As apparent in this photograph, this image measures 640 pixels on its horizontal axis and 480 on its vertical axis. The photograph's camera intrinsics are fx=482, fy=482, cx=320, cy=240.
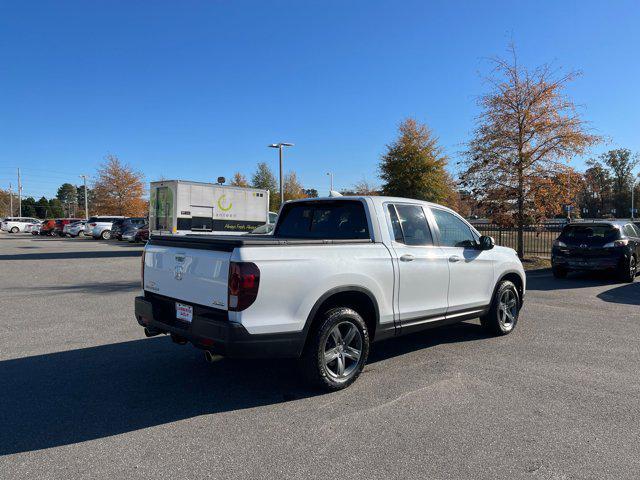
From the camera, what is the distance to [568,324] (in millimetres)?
7258

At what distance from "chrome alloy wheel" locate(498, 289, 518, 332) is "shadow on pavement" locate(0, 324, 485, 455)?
1.21 m

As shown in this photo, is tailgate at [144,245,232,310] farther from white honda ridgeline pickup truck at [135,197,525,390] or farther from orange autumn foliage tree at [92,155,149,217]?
orange autumn foliage tree at [92,155,149,217]

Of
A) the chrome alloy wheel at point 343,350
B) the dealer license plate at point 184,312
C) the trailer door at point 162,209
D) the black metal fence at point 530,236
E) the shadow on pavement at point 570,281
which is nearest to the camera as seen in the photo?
the dealer license plate at point 184,312

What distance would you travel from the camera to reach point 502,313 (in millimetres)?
6441

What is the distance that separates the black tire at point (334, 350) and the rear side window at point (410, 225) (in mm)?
1093

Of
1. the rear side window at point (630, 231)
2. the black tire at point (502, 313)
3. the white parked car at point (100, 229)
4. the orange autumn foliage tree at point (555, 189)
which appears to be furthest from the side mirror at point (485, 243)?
the white parked car at point (100, 229)

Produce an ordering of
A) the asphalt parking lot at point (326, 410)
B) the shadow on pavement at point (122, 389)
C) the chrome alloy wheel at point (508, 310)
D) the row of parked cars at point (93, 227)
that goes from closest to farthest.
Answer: the asphalt parking lot at point (326, 410)
the shadow on pavement at point (122, 389)
the chrome alloy wheel at point (508, 310)
the row of parked cars at point (93, 227)

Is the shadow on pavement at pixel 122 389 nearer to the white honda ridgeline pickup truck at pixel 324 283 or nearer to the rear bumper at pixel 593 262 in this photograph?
the white honda ridgeline pickup truck at pixel 324 283

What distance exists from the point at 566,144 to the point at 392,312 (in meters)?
14.2

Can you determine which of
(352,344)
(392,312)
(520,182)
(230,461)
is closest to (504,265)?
(392,312)

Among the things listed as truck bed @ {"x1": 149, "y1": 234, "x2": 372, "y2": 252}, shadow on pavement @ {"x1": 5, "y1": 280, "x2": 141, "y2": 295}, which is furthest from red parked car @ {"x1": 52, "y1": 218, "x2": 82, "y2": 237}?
truck bed @ {"x1": 149, "y1": 234, "x2": 372, "y2": 252}

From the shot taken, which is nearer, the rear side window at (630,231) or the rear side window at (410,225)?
the rear side window at (410,225)

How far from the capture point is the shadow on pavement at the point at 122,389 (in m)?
3.69

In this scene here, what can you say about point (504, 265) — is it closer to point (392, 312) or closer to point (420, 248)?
point (420, 248)
